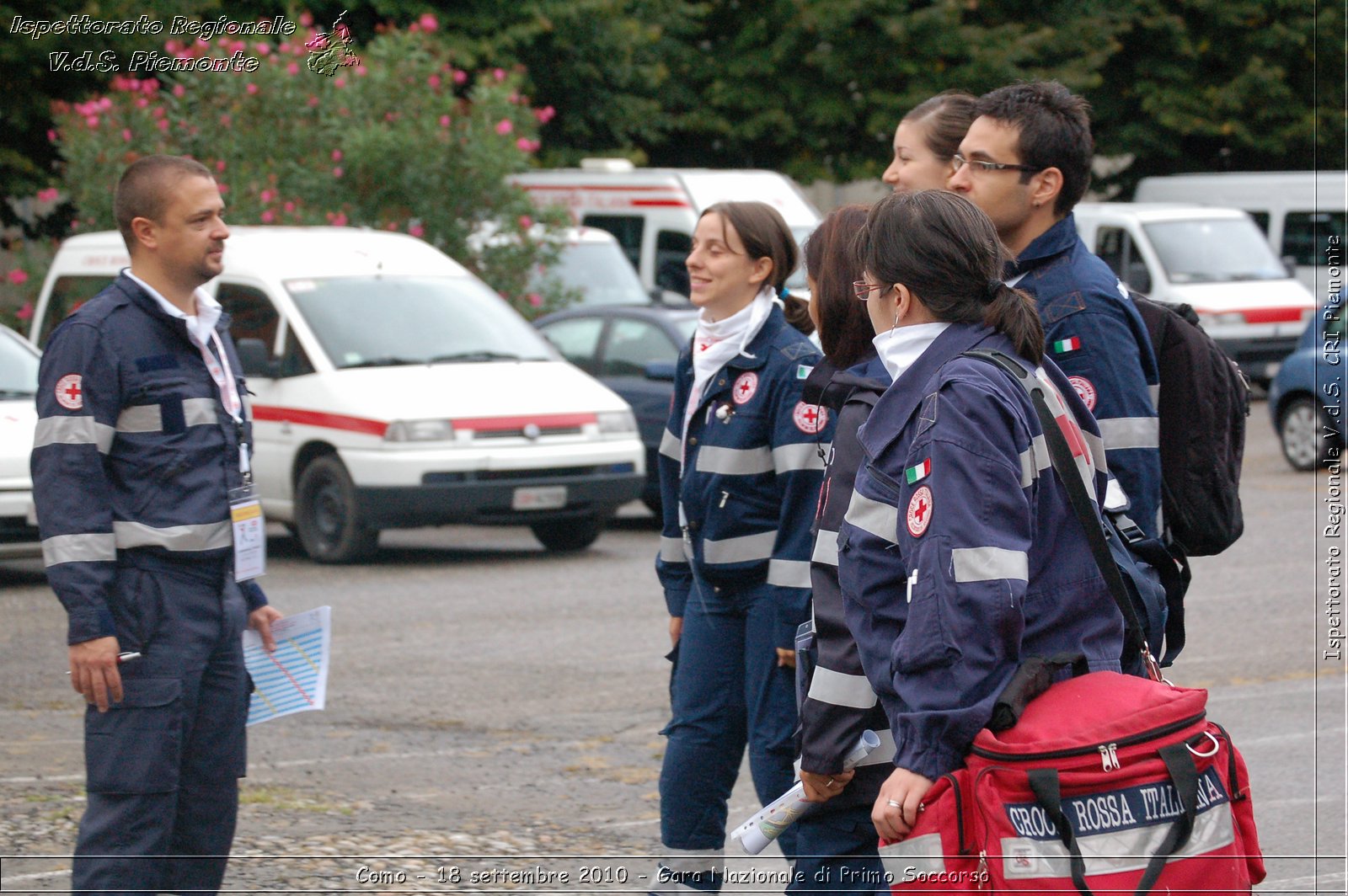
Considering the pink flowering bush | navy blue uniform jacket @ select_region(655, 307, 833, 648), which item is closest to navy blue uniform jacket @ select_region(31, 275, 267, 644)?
navy blue uniform jacket @ select_region(655, 307, 833, 648)

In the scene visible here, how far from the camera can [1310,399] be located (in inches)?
632

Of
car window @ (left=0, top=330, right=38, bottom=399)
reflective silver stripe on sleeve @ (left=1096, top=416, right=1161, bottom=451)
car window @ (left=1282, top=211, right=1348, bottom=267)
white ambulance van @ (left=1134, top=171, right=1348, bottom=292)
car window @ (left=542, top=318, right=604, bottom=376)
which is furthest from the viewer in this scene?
white ambulance van @ (left=1134, top=171, right=1348, bottom=292)

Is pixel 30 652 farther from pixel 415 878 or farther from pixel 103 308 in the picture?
pixel 103 308

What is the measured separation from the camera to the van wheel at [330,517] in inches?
455

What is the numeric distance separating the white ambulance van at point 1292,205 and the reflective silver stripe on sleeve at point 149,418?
23172 millimetres

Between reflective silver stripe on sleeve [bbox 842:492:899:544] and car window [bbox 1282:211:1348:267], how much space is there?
→ 23905 mm

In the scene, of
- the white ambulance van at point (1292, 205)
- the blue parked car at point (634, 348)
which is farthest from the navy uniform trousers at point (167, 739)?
the white ambulance van at point (1292, 205)

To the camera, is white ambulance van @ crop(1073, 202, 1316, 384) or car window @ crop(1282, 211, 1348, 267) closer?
white ambulance van @ crop(1073, 202, 1316, 384)

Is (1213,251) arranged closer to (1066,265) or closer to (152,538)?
(1066,265)

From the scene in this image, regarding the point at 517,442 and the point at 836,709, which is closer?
the point at 836,709

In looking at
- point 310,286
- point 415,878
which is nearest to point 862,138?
point 310,286

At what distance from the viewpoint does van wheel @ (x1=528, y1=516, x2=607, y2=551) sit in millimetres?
12523

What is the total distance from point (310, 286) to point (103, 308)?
820 cm

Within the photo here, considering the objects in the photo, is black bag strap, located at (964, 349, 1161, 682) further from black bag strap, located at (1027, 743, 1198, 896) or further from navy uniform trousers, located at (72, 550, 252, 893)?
navy uniform trousers, located at (72, 550, 252, 893)
